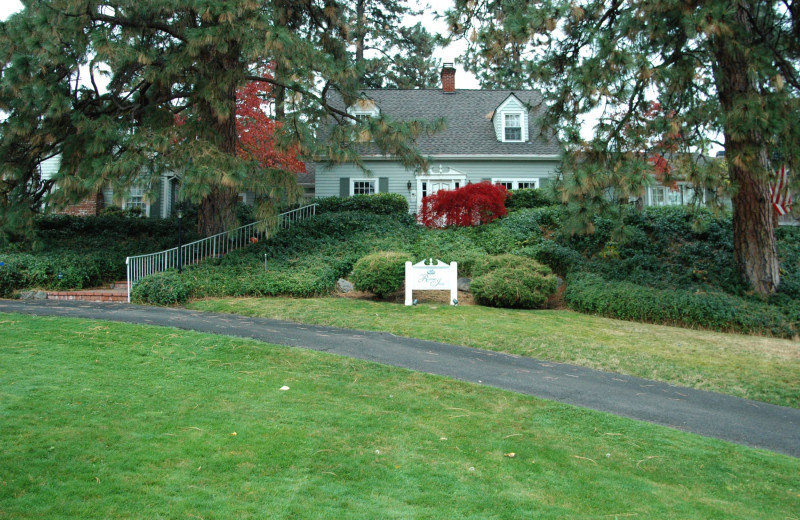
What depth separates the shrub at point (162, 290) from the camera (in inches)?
511

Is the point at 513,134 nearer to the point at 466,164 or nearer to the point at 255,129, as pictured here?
the point at 466,164

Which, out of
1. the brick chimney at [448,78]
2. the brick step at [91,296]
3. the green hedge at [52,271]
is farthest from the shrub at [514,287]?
the brick chimney at [448,78]

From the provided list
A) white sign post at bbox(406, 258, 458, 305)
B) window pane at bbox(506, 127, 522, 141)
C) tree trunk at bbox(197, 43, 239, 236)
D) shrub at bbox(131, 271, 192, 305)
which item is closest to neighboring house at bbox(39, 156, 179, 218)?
tree trunk at bbox(197, 43, 239, 236)

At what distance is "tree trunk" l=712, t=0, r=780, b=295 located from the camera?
10.6 metres

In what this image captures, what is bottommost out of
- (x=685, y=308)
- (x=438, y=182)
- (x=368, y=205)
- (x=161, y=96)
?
(x=685, y=308)

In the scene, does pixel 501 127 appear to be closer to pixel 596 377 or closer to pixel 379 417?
pixel 596 377

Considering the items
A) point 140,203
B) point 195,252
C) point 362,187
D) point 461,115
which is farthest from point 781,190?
point 140,203

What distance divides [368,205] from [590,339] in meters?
12.1

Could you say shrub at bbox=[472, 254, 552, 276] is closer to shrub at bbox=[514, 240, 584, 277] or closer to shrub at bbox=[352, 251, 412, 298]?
shrub at bbox=[514, 240, 584, 277]

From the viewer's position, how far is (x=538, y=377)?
311 inches

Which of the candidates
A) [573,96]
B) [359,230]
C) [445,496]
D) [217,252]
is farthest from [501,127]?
[445,496]

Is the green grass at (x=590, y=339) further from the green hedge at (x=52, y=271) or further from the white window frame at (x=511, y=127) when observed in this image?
the white window frame at (x=511, y=127)

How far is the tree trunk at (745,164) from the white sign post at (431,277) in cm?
592

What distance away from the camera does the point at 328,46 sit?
17.0 meters
